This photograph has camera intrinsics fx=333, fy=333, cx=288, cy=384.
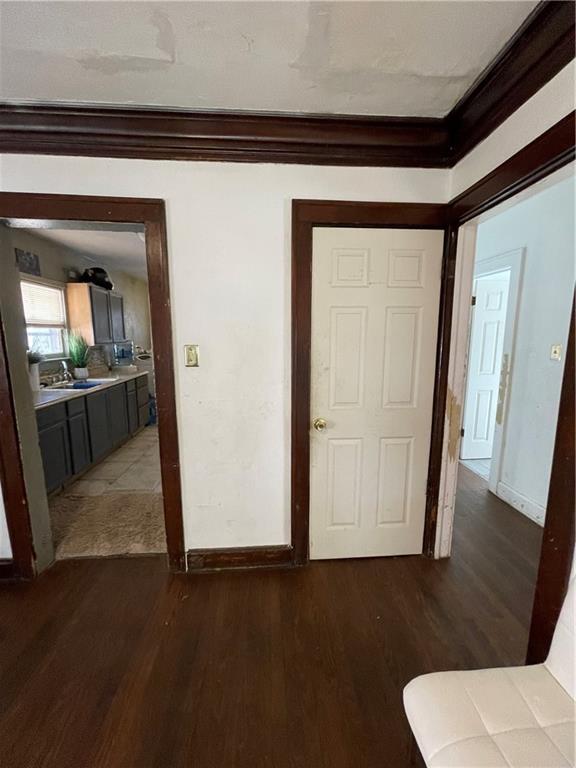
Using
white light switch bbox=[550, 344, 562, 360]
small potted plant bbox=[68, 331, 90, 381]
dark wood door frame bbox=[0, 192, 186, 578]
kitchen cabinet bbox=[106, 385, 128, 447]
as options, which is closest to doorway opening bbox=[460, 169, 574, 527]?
white light switch bbox=[550, 344, 562, 360]

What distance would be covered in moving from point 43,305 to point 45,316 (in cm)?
12

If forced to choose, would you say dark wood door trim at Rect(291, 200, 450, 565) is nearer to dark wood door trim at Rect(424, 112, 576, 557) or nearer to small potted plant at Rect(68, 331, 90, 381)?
dark wood door trim at Rect(424, 112, 576, 557)

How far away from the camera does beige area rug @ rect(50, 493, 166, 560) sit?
86.7 inches

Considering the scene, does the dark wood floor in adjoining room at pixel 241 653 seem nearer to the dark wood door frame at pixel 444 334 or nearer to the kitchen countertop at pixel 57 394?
the dark wood door frame at pixel 444 334

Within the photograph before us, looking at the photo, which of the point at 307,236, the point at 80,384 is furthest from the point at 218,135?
the point at 80,384

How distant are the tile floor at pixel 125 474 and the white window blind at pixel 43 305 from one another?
1.68 metres

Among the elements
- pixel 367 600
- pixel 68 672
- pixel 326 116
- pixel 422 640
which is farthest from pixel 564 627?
pixel 326 116

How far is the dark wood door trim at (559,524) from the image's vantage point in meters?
1.05

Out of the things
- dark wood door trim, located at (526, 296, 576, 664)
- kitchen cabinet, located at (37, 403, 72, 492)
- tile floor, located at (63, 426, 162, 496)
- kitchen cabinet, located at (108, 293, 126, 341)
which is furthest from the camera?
kitchen cabinet, located at (108, 293, 126, 341)

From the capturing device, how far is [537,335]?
8.32ft

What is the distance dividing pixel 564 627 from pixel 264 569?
1.49 metres

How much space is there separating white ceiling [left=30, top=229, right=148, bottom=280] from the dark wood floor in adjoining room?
2725 millimetres

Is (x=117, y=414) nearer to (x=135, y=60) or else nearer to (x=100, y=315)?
(x=100, y=315)

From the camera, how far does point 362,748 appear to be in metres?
1.15
